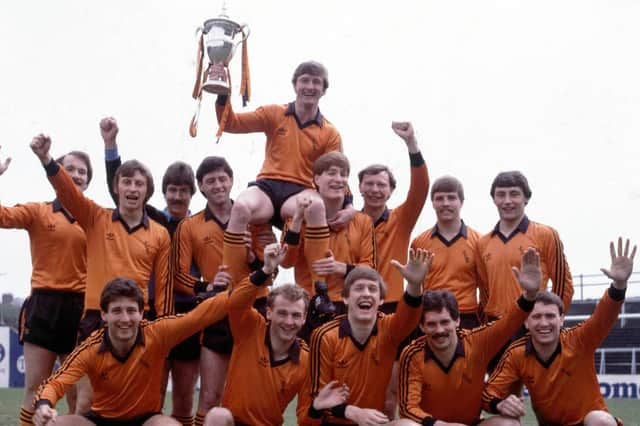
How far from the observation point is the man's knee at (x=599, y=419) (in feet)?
16.2

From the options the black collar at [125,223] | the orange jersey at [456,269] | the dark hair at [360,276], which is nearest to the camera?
the dark hair at [360,276]

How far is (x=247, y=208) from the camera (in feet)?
17.7

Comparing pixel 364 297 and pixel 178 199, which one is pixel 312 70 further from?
pixel 364 297

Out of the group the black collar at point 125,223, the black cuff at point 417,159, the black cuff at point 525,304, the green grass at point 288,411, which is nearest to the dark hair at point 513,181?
the black cuff at point 417,159

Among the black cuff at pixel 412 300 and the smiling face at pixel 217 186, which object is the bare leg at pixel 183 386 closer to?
the smiling face at pixel 217 186

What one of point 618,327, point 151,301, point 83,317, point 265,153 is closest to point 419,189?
point 265,153

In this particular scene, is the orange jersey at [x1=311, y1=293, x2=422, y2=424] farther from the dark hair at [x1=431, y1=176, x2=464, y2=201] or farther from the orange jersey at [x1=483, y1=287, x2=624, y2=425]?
the dark hair at [x1=431, y1=176, x2=464, y2=201]

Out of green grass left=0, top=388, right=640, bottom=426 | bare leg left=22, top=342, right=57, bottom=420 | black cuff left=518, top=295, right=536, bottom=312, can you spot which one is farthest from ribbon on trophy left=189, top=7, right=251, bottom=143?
green grass left=0, top=388, right=640, bottom=426

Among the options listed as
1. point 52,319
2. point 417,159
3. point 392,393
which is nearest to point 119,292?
point 52,319

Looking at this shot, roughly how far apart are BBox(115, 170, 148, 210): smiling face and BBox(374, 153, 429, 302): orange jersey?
5.33 ft

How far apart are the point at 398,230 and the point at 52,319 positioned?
7.77 ft

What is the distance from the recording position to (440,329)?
489 cm

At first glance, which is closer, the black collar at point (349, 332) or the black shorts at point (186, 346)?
the black collar at point (349, 332)

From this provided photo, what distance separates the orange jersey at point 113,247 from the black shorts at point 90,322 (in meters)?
0.04
